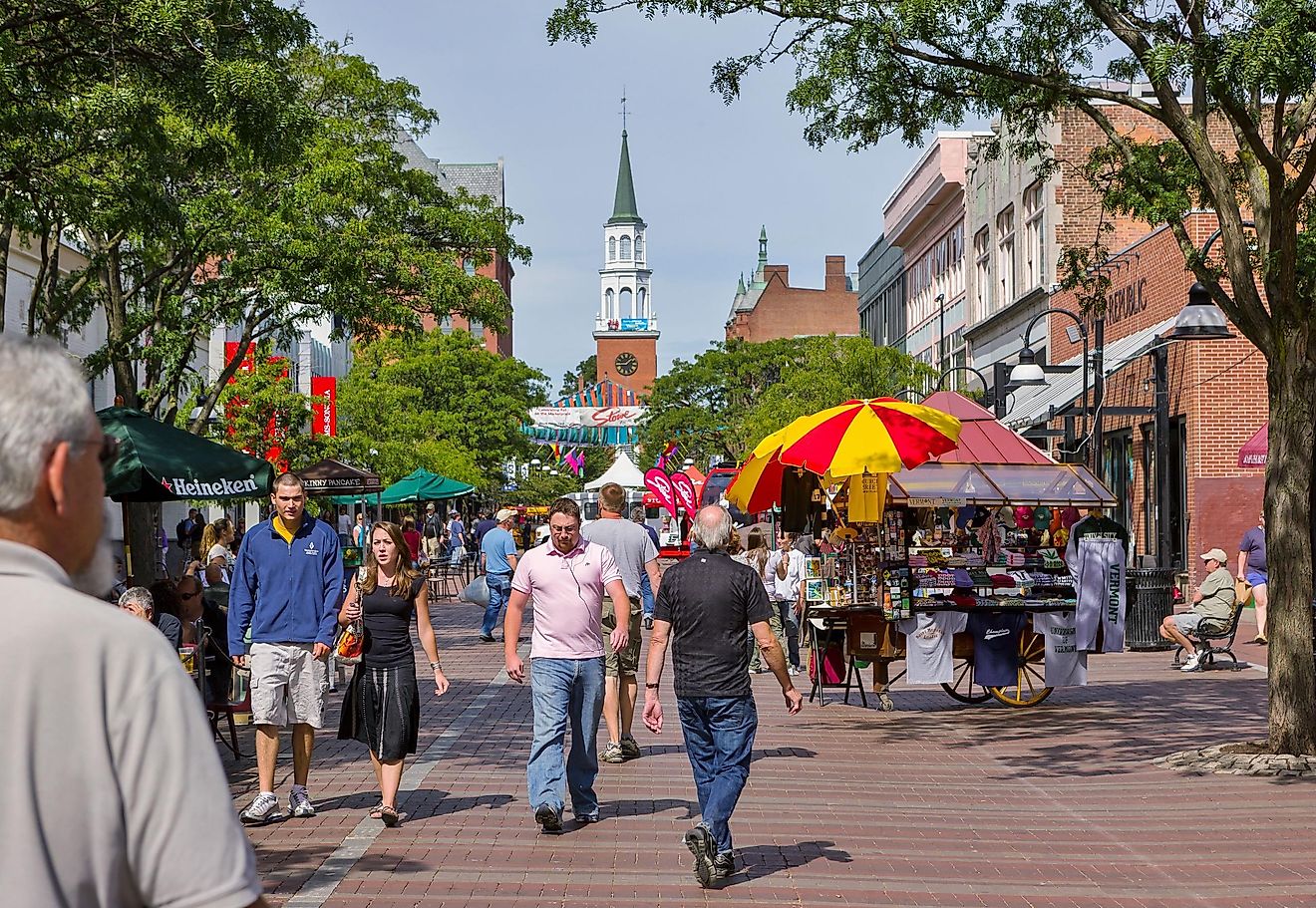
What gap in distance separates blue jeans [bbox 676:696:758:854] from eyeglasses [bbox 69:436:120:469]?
231 inches

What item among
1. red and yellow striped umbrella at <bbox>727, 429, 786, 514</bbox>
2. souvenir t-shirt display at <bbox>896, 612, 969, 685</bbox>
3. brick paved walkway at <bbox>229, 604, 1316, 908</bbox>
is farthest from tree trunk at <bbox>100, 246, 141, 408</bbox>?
souvenir t-shirt display at <bbox>896, 612, 969, 685</bbox>

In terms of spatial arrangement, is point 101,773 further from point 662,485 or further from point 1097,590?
point 662,485

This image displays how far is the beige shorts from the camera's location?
30.2 ft

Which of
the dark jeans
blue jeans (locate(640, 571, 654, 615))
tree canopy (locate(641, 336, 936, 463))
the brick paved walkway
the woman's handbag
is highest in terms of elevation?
tree canopy (locate(641, 336, 936, 463))

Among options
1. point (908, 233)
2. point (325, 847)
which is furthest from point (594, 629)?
point (908, 233)

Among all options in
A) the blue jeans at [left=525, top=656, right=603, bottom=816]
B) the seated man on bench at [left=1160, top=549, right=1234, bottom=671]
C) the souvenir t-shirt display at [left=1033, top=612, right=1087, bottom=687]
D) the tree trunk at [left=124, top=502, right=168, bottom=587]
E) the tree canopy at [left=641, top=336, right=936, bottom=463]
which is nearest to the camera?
the blue jeans at [left=525, top=656, right=603, bottom=816]

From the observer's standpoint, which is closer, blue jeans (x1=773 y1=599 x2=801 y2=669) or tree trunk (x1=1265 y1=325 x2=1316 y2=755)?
tree trunk (x1=1265 y1=325 x2=1316 y2=755)

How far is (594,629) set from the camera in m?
9.45

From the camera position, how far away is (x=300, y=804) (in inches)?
371

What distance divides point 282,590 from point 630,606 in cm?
320

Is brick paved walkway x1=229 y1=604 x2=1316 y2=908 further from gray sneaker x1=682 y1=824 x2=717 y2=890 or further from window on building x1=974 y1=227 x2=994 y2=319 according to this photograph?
window on building x1=974 y1=227 x2=994 y2=319

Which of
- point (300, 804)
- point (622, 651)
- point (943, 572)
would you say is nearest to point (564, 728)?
point (300, 804)

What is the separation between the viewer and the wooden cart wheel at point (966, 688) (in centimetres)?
1577

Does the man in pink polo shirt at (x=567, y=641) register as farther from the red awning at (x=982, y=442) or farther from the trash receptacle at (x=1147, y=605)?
the trash receptacle at (x=1147, y=605)
